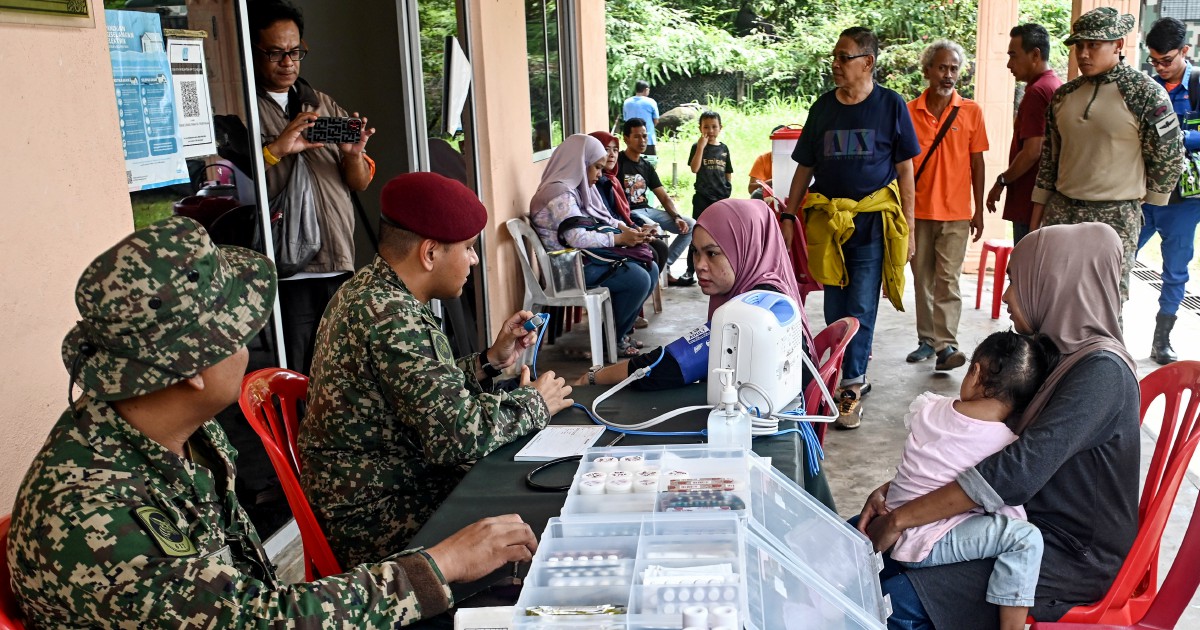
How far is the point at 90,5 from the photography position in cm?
226

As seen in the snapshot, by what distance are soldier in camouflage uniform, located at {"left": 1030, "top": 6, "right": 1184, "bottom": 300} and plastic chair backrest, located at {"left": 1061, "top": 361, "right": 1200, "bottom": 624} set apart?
9.04 ft

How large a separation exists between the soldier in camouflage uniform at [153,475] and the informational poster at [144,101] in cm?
136

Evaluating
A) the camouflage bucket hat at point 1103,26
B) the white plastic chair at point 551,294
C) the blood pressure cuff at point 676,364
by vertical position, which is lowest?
the white plastic chair at point 551,294

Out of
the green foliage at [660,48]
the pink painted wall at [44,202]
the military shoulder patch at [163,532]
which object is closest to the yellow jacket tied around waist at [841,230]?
the pink painted wall at [44,202]

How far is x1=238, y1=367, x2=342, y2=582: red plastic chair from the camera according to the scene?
6.82 ft

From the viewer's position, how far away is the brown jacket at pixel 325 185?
344cm

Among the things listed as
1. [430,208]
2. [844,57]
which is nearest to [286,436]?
[430,208]

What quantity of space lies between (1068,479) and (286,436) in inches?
69.7

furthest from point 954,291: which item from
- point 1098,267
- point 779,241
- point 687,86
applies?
point 687,86

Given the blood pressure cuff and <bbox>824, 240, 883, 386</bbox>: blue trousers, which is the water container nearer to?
<bbox>824, 240, 883, 386</bbox>: blue trousers

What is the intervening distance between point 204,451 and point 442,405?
600 millimetres

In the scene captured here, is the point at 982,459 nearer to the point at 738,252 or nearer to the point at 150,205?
the point at 738,252

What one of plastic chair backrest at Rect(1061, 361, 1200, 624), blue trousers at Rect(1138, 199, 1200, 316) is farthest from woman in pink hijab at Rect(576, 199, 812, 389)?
blue trousers at Rect(1138, 199, 1200, 316)

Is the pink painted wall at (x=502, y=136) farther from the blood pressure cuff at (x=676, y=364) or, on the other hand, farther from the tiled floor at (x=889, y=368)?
the blood pressure cuff at (x=676, y=364)
